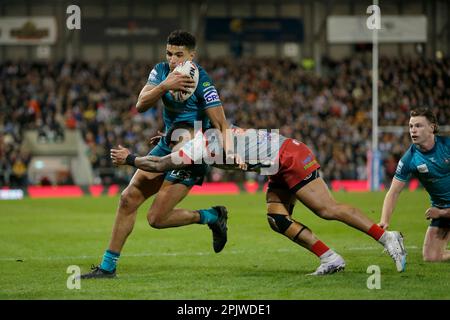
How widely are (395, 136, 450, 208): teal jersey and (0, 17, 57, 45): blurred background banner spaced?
3273 centimetres

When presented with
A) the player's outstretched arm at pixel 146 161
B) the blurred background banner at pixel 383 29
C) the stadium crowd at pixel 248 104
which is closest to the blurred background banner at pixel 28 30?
the stadium crowd at pixel 248 104

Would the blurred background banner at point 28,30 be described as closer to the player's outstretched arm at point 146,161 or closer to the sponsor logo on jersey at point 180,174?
the sponsor logo on jersey at point 180,174

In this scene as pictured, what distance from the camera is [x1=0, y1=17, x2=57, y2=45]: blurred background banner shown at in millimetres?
40656

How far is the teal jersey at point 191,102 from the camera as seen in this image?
9.27m

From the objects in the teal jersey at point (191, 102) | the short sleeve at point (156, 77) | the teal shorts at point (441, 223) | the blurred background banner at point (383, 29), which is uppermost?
the blurred background banner at point (383, 29)

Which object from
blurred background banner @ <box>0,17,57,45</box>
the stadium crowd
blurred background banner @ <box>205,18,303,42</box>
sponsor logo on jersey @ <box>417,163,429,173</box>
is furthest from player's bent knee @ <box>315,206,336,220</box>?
blurred background banner @ <box>205,18,303,42</box>

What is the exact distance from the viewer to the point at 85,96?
1459 inches

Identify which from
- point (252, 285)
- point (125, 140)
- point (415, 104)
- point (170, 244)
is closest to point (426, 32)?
point (415, 104)

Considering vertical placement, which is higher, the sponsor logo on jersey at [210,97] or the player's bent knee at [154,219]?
the sponsor logo on jersey at [210,97]

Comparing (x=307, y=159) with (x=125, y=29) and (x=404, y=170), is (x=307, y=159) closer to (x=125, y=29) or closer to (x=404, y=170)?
(x=404, y=170)

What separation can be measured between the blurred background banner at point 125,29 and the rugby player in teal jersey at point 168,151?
34.1 metres

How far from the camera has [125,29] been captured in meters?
43.4
